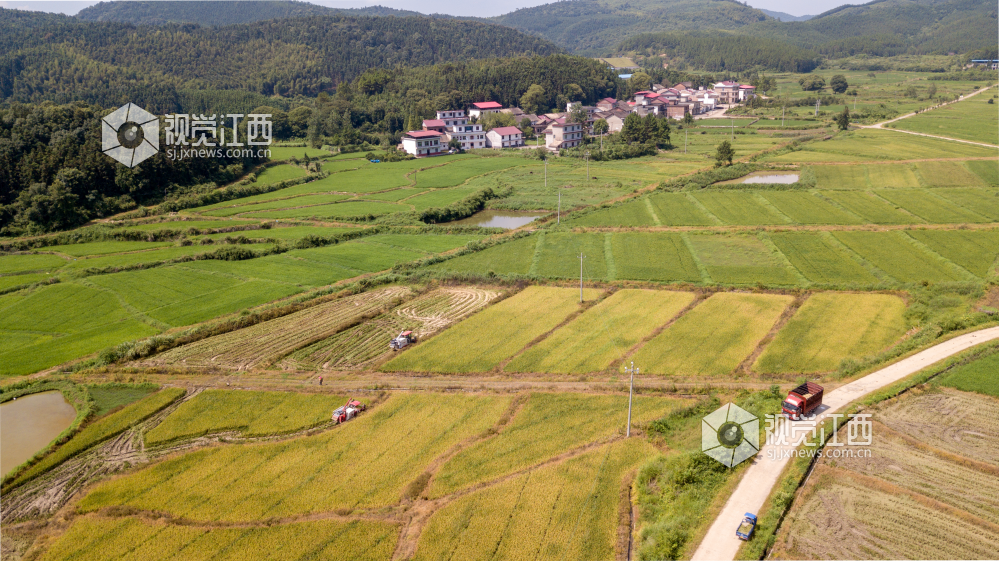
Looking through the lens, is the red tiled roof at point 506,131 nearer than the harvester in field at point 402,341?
No

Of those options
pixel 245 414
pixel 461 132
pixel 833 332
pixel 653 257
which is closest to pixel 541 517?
pixel 245 414

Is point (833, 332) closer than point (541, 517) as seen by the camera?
No

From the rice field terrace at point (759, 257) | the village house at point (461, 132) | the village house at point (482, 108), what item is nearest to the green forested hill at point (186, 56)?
the village house at point (461, 132)

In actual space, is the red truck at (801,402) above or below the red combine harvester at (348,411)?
above

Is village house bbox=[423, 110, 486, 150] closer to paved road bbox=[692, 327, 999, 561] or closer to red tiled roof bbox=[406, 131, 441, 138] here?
red tiled roof bbox=[406, 131, 441, 138]

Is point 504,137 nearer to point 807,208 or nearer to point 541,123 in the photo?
point 541,123

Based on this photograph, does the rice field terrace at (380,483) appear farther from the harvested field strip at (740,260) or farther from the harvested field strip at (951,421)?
the harvested field strip at (740,260)
